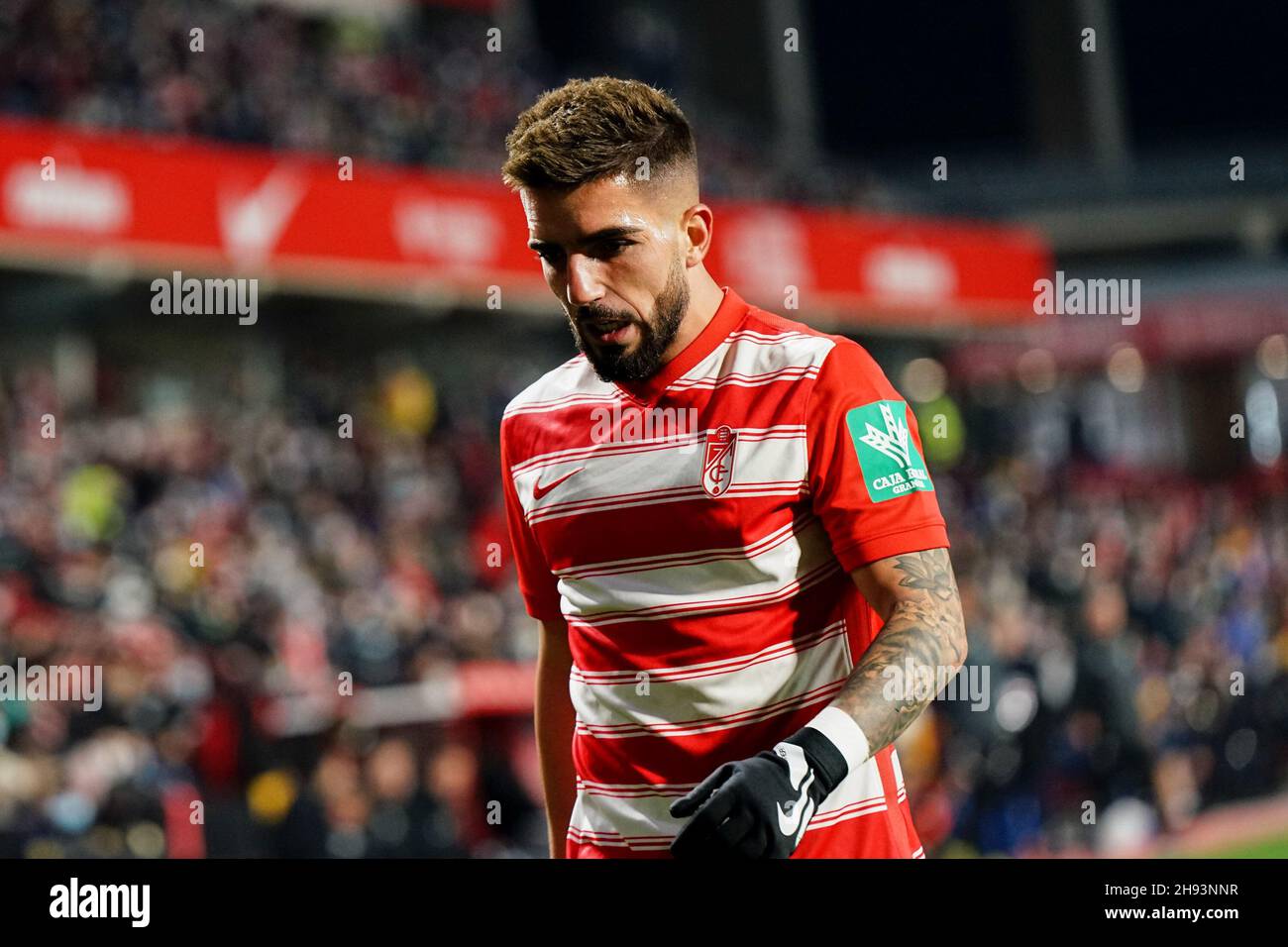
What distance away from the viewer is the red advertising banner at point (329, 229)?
1198 cm

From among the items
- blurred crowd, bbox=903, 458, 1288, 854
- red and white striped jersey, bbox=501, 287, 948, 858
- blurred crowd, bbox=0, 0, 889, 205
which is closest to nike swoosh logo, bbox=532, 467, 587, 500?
red and white striped jersey, bbox=501, 287, 948, 858

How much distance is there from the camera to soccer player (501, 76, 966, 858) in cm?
223

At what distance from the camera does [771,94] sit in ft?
91.0

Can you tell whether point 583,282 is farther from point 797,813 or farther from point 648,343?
point 797,813

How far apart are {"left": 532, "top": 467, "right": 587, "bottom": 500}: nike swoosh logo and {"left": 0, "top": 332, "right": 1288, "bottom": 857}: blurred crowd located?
4.60 metres

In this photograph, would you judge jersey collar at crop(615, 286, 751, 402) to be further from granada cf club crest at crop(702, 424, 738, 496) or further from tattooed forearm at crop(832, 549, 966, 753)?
tattooed forearm at crop(832, 549, 966, 753)

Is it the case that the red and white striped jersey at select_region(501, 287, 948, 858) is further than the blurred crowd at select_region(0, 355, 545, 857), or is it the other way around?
the blurred crowd at select_region(0, 355, 545, 857)

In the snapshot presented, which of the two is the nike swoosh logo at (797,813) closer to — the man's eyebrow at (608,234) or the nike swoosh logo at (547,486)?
the nike swoosh logo at (547,486)

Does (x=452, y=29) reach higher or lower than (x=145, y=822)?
higher

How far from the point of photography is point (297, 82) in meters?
15.1

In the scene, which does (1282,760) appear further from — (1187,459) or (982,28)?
(982,28)
